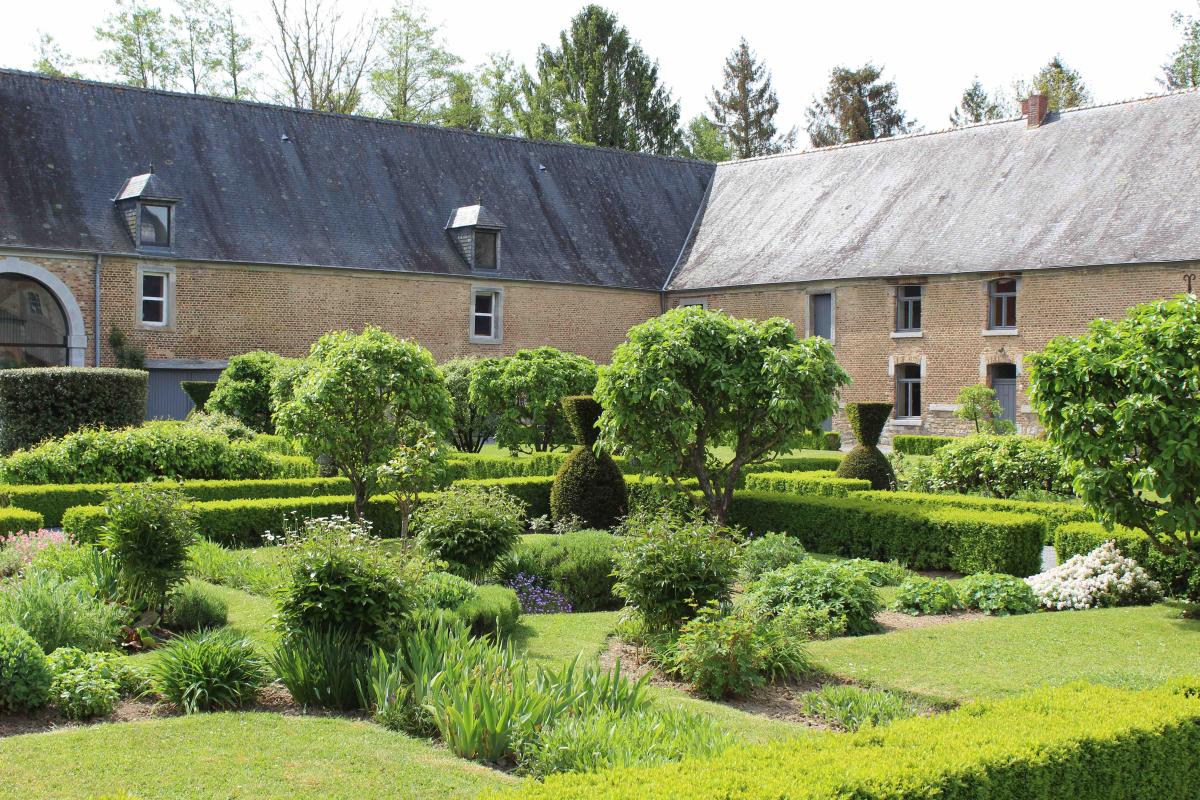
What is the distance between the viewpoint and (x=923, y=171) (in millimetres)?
30203

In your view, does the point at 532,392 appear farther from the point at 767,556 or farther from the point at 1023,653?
the point at 1023,653

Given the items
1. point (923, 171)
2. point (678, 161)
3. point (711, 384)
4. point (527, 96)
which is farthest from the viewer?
point (527, 96)

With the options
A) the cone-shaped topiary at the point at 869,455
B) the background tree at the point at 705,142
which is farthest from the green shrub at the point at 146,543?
the background tree at the point at 705,142

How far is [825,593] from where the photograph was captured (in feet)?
33.4

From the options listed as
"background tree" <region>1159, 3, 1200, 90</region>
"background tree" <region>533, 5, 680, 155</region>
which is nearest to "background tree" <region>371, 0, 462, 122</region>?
"background tree" <region>533, 5, 680, 155</region>

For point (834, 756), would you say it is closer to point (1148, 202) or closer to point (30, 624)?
point (30, 624)

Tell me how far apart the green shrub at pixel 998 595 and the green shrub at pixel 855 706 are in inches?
134

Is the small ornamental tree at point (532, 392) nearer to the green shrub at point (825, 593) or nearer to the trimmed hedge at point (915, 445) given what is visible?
the trimmed hedge at point (915, 445)

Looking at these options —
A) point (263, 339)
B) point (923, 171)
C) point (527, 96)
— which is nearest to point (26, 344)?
point (263, 339)

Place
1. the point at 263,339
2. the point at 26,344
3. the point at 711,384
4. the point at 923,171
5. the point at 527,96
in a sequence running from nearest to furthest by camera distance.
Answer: the point at 711,384 → the point at 26,344 → the point at 263,339 → the point at 923,171 → the point at 527,96

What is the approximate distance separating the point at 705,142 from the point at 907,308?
26.4 meters

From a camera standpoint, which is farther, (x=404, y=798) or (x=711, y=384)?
(x=711, y=384)

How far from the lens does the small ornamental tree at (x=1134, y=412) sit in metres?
9.60

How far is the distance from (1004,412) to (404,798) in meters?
24.2
